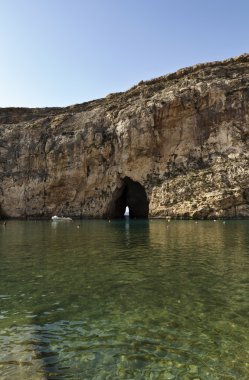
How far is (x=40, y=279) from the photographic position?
51.5 feet

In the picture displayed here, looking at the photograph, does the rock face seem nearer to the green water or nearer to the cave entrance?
the cave entrance

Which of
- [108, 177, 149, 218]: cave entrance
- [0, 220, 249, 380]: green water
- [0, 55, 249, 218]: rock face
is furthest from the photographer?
[108, 177, 149, 218]: cave entrance

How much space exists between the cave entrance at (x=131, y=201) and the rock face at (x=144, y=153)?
0.31 m

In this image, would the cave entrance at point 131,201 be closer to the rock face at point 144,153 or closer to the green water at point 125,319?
the rock face at point 144,153

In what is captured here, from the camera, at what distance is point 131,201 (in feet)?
→ 290

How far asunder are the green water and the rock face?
42.9 meters

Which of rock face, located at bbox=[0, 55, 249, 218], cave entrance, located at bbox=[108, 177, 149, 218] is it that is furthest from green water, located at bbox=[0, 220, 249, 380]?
cave entrance, located at bbox=[108, 177, 149, 218]

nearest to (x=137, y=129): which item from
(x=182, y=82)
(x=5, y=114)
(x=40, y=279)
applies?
(x=182, y=82)

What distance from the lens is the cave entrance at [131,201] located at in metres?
77.2

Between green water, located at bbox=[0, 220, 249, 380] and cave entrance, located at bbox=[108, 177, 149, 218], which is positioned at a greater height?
cave entrance, located at bbox=[108, 177, 149, 218]

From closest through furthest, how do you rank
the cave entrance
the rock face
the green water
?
1. the green water
2. the rock face
3. the cave entrance

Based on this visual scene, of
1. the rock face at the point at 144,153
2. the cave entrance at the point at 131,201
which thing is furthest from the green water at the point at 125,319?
the cave entrance at the point at 131,201

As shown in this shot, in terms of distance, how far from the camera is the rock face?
2438 inches

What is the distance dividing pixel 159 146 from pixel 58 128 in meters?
27.3
